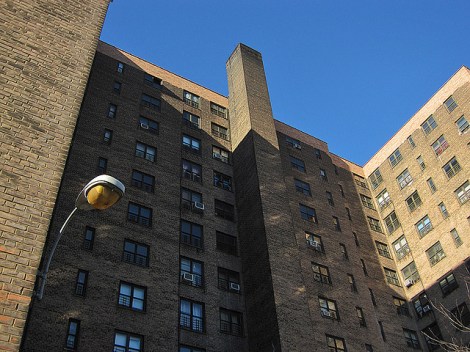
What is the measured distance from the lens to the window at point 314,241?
39.3 m

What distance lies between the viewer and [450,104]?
4709 centimetres

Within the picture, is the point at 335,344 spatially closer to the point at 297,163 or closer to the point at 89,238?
the point at 89,238

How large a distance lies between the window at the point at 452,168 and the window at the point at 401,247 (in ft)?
23.4

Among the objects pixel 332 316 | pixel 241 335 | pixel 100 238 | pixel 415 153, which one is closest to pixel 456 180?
pixel 415 153

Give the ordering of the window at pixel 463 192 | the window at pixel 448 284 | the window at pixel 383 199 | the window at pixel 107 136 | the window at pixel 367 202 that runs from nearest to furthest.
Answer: the window at pixel 107 136
the window at pixel 448 284
the window at pixel 463 192
the window at pixel 383 199
the window at pixel 367 202

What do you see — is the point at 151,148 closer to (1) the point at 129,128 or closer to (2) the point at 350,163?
(1) the point at 129,128

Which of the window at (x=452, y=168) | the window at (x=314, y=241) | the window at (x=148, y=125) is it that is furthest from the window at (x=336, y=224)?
the window at (x=148, y=125)

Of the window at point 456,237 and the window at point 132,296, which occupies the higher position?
the window at point 456,237

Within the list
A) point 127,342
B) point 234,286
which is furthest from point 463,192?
point 127,342

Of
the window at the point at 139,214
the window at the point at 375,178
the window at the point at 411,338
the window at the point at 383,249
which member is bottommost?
the window at the point at 411,338

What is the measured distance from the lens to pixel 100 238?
29031 millimetres

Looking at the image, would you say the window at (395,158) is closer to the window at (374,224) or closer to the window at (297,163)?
the window at (374,224)

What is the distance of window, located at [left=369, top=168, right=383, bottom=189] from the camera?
5278cm

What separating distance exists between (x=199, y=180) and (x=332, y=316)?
13.6 meters
